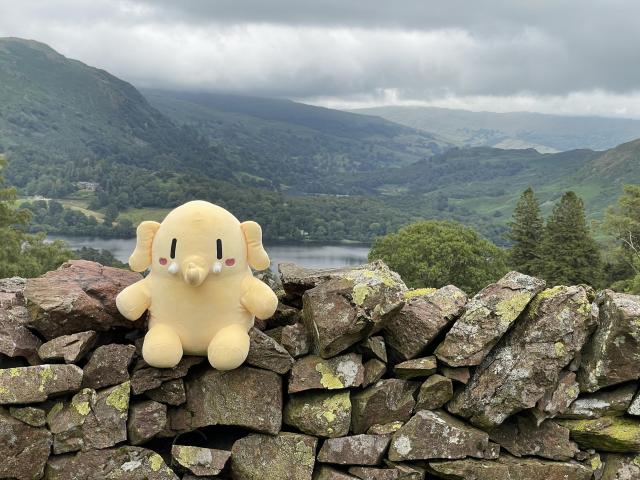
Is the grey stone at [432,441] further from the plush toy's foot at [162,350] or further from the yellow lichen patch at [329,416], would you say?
the plush toy's foot at [162,350]

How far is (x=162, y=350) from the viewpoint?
6.42 m

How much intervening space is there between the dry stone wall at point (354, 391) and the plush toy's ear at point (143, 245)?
64cm

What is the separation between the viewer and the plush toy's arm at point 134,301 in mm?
6691

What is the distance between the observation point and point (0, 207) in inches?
1508

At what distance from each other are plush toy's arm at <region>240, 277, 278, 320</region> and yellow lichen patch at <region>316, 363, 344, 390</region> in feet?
3.37

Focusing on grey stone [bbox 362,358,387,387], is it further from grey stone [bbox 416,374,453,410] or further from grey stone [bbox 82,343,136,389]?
grey stone [bbox 82,343,136,389]

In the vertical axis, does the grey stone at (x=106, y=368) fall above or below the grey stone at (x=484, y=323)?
below

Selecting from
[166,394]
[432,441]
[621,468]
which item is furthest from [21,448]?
[621,468]

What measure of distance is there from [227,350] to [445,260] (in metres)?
36.0

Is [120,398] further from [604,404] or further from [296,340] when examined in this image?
[604,404]

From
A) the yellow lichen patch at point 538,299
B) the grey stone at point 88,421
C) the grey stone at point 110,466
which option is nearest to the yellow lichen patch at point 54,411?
the grey stone at point 88,421

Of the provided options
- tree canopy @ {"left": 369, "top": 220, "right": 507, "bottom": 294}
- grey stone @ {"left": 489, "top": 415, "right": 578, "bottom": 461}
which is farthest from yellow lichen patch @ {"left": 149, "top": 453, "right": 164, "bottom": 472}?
tree canopy @ {"left": 369, "top": 220, "right": 507, "bottom": 294}

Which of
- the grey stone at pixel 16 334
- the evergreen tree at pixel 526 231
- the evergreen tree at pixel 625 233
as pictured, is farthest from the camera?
the evergreen tree at pixel 526 231

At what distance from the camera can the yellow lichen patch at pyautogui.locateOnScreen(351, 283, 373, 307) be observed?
22.6ft
